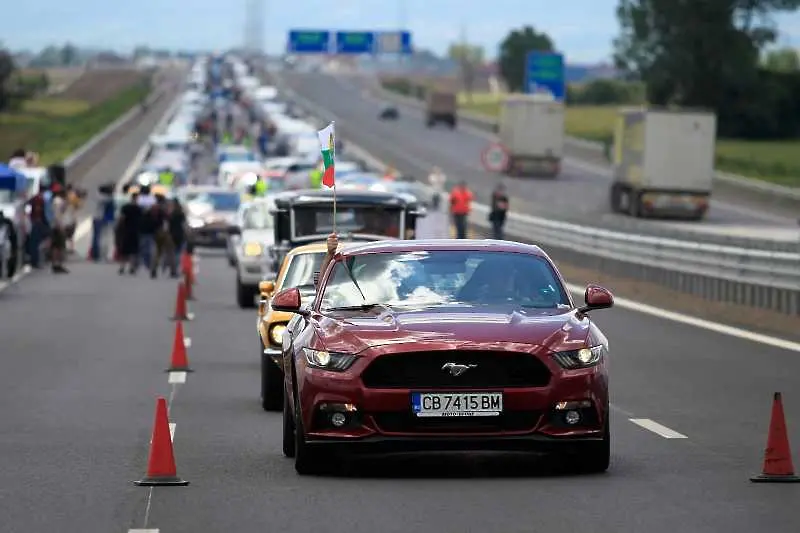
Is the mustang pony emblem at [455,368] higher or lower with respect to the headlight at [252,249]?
higher

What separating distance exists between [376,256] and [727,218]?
5818cm

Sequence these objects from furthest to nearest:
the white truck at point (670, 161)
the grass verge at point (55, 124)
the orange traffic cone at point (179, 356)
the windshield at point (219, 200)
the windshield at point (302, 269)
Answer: the grass verge at point (55, 124) → the white truck at point (670, 161) → the windshield at point (219, 200) → the orange traffic cone at point (179, 356) → the windshield at point (302, 269)

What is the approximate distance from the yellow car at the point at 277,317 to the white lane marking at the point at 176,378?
1120mm

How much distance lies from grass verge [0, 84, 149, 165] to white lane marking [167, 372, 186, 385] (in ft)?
229

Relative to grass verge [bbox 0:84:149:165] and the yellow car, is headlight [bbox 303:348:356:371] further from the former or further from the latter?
grass verge [bbox 0:84:149:165]

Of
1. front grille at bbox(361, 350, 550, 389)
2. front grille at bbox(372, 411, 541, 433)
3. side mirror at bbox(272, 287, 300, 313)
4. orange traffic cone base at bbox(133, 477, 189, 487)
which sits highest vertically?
side mirror at bbox(272, 287, 300, 313)

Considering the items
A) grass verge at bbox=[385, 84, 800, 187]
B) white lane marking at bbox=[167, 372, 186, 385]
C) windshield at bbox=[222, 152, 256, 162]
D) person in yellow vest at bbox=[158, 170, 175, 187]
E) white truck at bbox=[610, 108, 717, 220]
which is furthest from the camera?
windshield at bbox=[222, 152, 256, 162]

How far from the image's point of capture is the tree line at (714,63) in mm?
119688

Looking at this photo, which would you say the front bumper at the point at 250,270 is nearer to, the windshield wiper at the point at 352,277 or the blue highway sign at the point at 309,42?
the windshield wiper at the point at 352,277

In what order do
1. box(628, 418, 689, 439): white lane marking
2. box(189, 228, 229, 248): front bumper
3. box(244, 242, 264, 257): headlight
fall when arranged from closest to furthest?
box(628, 418, 689, 439): white lane marking → box(244, 242, 264, 257): headlight → box(189, 228, 229, 248): front bumper

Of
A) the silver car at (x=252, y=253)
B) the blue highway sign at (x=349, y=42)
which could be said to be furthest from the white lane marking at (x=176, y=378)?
the blue highway sign at (x=349, y=42)

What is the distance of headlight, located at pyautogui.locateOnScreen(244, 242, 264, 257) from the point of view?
31.9 meters

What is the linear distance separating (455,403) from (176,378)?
28.8 feet

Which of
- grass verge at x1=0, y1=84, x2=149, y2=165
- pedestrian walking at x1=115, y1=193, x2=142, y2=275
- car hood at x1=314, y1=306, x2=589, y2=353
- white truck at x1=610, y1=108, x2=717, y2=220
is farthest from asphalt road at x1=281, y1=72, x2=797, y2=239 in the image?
car hood at x1=314, y1=306, x2=589, y2=353
